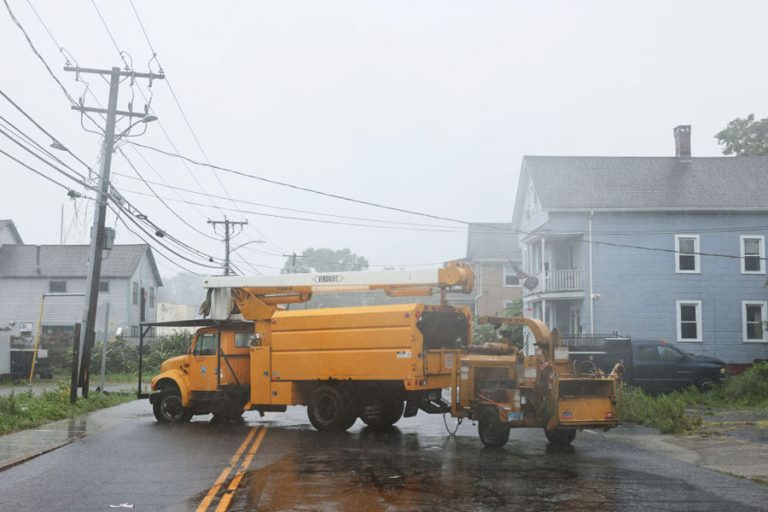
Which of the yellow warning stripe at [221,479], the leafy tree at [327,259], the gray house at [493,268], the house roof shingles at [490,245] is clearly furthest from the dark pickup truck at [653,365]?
the leafy tree at [327,259]

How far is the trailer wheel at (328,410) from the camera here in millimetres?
17500

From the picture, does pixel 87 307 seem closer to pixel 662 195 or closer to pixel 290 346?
pixel 290 346

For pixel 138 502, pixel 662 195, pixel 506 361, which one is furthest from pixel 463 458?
pixel 662 195

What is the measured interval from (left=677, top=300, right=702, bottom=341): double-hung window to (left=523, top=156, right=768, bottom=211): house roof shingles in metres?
4.25

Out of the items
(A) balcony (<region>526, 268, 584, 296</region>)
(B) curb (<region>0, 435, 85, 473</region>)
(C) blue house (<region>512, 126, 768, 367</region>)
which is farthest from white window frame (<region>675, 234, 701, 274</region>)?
(B) curb (<region>0, 435, 85, 473</region>)

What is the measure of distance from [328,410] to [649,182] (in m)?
26.5

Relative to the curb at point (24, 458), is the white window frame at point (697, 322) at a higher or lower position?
higher

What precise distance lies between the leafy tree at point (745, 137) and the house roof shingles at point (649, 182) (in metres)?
15.9

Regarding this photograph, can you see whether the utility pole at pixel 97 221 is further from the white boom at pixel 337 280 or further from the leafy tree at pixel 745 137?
the leafy tree at pixel 745 137

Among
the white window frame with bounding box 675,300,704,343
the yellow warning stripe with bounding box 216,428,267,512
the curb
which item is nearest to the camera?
the yellow warning stripe with bounding box 216,428,267,512

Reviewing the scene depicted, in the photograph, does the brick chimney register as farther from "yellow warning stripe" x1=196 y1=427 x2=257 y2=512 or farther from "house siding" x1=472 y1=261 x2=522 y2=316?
"yellow warning stripe" x1=196 y1=427 x2=257 y2=512

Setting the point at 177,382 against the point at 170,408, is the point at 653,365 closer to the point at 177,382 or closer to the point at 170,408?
the point at 177,382

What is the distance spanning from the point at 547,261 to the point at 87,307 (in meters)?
24.0

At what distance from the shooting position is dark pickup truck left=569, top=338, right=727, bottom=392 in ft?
84.3
